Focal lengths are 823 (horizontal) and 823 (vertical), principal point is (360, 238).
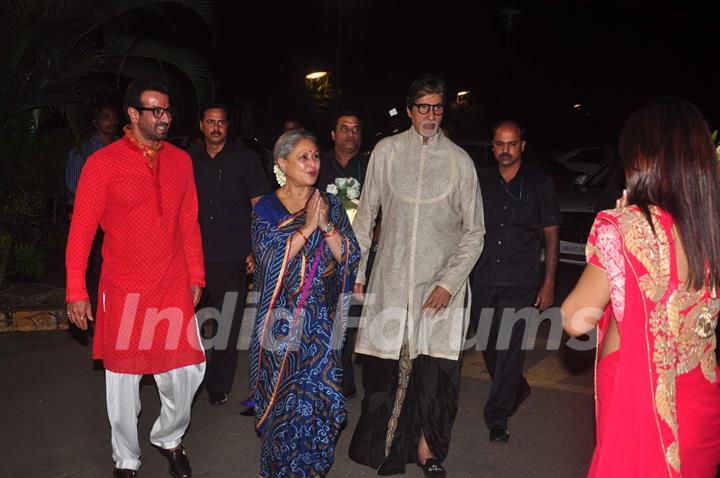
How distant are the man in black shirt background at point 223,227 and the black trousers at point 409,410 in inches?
59.5

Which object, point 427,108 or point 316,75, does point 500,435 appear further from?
point 316,75

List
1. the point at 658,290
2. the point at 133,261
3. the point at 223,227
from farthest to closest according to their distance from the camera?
the point at 223,227 → the point at 133,261 → the point at 658,290

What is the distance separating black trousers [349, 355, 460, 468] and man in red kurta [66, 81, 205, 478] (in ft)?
3.54

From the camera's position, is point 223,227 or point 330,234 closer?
point 330,234

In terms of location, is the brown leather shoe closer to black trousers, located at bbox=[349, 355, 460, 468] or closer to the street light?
black trousers, located at bbox=[349, 355, 460, 468]

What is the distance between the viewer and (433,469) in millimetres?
4715

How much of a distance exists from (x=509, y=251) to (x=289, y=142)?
6.11 feet

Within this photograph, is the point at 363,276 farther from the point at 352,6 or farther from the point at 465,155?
the point at 352,6

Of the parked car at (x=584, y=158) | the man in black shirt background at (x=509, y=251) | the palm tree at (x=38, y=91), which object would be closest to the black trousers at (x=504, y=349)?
the man in black shirt background at (x=509, y=251)

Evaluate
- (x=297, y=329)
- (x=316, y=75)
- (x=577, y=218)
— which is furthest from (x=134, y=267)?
(x=316, y=75)

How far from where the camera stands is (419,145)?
4766 millimetres

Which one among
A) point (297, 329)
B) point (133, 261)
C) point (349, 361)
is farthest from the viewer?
point (349, 361)

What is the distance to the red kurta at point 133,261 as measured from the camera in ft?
14.3

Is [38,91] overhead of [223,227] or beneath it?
overhead
